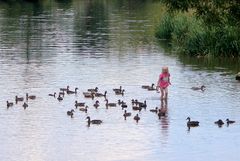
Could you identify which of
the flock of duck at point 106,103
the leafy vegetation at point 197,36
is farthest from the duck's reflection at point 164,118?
the leafy vegetation at point 197,36

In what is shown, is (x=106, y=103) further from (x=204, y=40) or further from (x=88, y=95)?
(x=204, y=40)

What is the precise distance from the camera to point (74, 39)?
6769 cm

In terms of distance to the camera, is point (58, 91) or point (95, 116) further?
point (58, 91)

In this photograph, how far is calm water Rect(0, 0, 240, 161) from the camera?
2752 centimetres

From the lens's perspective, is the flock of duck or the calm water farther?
the flock of duck

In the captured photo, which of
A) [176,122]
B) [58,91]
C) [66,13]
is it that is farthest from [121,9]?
[176,122]

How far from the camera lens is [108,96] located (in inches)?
1505

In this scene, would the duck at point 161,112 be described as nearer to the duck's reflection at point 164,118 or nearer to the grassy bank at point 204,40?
the duck's reflection at point 164,118

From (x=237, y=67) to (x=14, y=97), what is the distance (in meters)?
17.2

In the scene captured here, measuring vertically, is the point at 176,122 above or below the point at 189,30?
below

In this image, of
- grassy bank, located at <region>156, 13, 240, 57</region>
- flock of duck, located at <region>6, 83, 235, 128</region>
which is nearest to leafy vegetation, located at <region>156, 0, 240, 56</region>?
grassy bank, located at <region>156, 13, 240, 57</region>

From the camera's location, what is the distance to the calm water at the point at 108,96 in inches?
1083

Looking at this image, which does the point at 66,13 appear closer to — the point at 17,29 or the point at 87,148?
the point at 17,29

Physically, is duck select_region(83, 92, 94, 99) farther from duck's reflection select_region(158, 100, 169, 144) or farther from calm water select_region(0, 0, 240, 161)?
duck's reflection select_region(158, 100, 169, 144)
